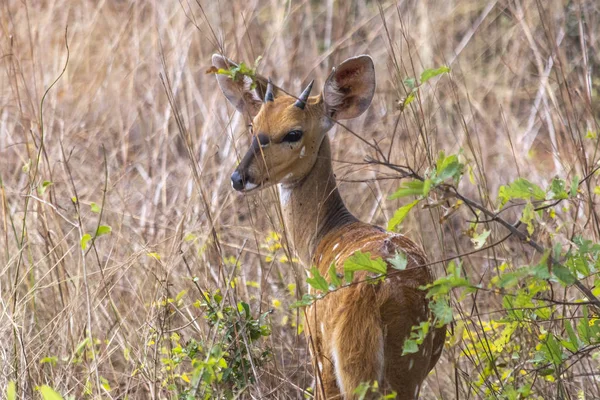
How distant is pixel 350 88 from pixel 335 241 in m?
0.77

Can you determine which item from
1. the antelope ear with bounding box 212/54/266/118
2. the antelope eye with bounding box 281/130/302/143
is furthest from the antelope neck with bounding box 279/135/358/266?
the antelope ear with bounding box 212/54/266/118

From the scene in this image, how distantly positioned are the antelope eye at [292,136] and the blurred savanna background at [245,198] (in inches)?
8.3

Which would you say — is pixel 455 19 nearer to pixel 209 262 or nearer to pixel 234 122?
pixel 234 122

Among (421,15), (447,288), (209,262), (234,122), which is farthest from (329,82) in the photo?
(421,15)

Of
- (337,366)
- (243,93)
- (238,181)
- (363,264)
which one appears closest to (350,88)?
(243,93)

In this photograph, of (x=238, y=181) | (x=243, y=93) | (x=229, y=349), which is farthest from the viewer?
(x=243, y=93)

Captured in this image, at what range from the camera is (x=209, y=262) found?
480 cm

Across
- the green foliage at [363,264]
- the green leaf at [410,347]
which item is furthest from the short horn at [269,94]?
the green leaf at [410,347]

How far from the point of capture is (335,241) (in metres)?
3.78

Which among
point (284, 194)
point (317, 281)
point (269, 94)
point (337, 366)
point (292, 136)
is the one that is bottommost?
point (337, 366)

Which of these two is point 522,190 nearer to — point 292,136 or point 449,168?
point 449,168

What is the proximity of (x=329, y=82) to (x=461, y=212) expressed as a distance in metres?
2.35

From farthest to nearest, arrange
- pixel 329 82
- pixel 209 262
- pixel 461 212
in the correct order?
pixel 461 212 < pixel 209 262 < pixel 329 82

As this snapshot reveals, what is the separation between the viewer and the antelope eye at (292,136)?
389 centimetres
